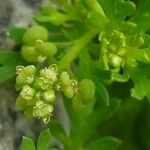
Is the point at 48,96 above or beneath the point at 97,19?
beneath

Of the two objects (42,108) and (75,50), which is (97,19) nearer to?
(75,50)

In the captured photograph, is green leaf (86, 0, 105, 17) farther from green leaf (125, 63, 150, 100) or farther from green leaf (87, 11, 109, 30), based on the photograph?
green leaf (125, 63, 150, 100)

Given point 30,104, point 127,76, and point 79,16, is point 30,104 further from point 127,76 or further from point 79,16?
point 79,16

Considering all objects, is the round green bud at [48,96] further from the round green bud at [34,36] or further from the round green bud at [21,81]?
the round green bud at [34,36]

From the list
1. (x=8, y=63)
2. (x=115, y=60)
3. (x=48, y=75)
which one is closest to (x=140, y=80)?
(x=115, y=60)

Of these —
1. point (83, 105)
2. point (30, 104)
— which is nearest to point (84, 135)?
point (83, 105)

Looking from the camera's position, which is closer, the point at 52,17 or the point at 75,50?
the point at 75,50

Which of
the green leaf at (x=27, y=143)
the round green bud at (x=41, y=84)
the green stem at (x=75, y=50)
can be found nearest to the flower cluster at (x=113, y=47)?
the green stem at (x=75, y=50)
